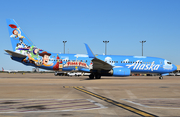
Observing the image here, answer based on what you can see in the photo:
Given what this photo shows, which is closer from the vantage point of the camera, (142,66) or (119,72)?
(119,72)

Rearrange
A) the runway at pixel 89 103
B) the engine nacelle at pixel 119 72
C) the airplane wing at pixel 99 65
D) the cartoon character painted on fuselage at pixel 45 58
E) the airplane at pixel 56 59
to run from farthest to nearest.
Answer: the cartoon character painted on fuselage at pixel 45 58 → the airplane at pixel 56 59 → the airplane wing at pixel 99 65 → the engine nacelle at pixel 119 72 → the runway at pixel 89 103

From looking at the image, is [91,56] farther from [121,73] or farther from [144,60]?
[144,60]

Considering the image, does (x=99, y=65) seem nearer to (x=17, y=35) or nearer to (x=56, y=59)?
(x=56, y=59)

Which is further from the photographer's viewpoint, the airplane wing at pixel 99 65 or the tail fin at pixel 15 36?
the tail fin at pixel 15 36

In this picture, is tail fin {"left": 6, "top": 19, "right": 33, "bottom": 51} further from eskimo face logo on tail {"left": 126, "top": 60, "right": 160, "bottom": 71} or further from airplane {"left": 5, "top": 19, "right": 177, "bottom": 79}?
eskimo face logo on tail {"left": 126, "top": 60, "right": 160, "bottom": 71}

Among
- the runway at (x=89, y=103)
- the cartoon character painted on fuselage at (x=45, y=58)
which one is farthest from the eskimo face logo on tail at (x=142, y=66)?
the runway at (x=89, y=103)

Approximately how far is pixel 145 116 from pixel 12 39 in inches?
1350

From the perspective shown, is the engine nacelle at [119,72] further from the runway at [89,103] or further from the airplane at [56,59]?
the runway at [89,103]

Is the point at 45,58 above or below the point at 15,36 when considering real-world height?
below

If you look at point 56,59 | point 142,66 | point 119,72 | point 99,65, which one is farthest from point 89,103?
point 142,66

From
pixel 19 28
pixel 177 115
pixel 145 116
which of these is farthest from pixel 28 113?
pixel 19 28

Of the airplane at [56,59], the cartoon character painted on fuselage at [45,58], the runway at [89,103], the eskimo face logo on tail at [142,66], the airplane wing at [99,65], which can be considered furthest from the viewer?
the eskimo face logo on tail at [142,66]

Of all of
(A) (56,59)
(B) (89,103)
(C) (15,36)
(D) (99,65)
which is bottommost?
(B) (89,103)

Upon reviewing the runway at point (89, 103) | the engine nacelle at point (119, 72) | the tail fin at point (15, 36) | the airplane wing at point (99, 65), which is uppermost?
the tail fin at point (15, 36)
